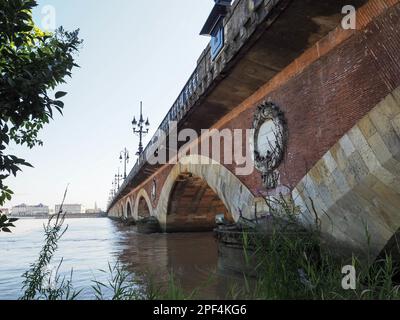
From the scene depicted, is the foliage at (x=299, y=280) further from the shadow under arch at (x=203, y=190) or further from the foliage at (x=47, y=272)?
the shadow under arch at (x=203, y=190)

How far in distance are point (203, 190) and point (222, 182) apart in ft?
27.9

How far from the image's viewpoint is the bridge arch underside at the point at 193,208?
63.1ft

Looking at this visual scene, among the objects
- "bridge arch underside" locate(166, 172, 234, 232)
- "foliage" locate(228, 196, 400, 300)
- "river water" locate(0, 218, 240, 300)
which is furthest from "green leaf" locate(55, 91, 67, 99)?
"bridge arch underside" locate(166, 172, 234, 232)

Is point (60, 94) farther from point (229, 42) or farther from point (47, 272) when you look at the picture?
point (229, 42)

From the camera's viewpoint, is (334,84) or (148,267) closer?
(334,84)

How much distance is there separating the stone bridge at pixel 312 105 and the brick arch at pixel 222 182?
2.7 inches

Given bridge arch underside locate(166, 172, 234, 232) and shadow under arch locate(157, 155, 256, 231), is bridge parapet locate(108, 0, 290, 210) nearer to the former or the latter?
shadow under arch locate(157, 155, 256, 231)

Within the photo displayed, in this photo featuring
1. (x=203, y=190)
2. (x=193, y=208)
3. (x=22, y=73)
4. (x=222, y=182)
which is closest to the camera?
(x=22, y=73)

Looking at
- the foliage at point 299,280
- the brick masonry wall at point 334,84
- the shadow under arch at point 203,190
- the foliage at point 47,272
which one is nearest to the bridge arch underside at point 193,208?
the shadow under arch at point 203,190

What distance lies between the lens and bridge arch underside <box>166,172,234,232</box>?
19225mm

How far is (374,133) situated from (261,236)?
7.40 feet

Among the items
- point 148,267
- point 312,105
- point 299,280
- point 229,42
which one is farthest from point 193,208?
point 299,280

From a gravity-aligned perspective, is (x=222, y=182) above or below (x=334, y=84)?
below

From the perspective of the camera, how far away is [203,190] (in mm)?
19438
